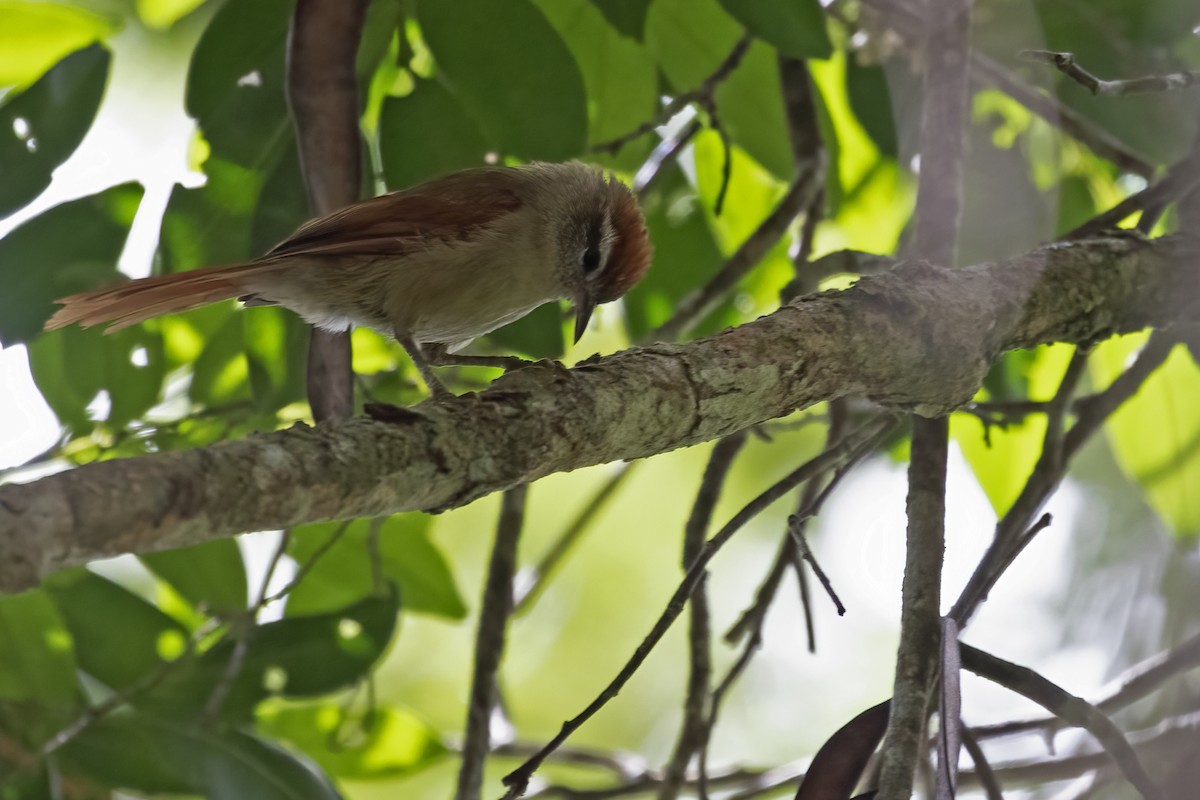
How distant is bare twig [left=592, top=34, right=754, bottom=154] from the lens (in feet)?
8.46

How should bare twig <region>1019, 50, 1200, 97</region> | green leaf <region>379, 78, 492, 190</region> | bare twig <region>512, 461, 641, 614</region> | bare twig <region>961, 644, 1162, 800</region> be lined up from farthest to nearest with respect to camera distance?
bare twig <region>512, 461, 641, 614</region> → green leaf <region>379, 78, 492, 190</region> → bare twig <region>1019, 50, 1200, 97</region> → bare twig <region>961, 644, 1162, 800</region>

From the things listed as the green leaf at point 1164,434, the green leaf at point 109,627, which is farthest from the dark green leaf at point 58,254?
the green leaf at point 1164,434

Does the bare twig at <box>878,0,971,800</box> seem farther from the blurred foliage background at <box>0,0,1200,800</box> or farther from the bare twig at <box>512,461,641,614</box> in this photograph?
the bare twig at <box>512,461,641,614</box>

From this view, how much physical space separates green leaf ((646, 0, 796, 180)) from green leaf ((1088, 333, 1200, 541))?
0.99 meters

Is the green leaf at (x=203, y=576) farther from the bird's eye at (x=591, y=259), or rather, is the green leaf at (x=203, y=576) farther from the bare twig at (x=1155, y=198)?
the bare twig at (x=1155, y=198)

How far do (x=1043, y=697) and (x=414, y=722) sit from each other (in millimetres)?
1714

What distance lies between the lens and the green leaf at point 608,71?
2.55 m

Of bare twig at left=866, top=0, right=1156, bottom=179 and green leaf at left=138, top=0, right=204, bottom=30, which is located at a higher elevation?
green leaf at left=138, top=0, right=204, bottom=30

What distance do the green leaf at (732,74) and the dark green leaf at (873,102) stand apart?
0.20 m

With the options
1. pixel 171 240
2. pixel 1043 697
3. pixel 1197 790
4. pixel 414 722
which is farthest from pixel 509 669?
pixel 1197 790

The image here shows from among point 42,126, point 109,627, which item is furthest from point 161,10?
point 109,627

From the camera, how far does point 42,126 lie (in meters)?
2.25

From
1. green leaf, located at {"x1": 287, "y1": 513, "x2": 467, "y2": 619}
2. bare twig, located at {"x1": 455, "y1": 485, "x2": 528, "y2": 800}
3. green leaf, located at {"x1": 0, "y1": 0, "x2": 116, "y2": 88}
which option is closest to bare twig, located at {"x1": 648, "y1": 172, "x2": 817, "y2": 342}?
bare twig, located at {"x1": 455, "y1": 485, "x2": 528, "y2": 800}

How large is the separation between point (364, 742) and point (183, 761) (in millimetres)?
571
